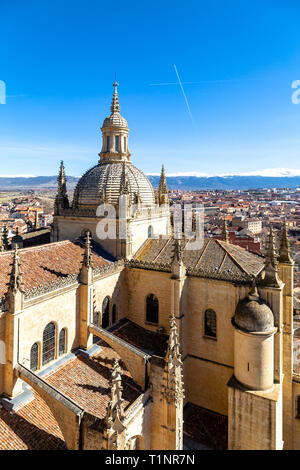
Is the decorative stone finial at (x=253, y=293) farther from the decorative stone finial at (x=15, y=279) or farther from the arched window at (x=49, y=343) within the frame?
the decorative stone finial at (x=15, y=279)

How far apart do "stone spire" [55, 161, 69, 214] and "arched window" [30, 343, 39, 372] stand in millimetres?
14608

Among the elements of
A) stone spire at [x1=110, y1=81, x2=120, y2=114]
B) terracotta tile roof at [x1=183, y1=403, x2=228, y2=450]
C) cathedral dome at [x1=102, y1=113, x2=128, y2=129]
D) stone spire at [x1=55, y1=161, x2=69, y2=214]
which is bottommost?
terracotta tile roof at [x1=183, y1=403, x2=228, y2=450]

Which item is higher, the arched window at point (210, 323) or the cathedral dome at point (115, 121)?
the cathedral dome at point (115, 121)

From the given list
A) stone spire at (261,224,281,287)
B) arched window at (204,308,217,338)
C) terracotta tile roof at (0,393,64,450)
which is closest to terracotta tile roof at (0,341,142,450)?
terracotta tile roof at (0,393,64,450)

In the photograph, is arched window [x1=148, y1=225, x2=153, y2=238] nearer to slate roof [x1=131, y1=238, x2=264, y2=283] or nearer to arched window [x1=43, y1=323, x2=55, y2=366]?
slate roof [x1=131, y1=238, x2=264, y2=283]

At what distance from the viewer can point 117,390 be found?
12852 mm

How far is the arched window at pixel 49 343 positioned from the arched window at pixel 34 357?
471mm

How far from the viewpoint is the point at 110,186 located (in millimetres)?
26609

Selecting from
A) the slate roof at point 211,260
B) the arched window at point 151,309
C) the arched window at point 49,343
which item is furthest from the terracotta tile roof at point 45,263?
the arched window at point 151,309

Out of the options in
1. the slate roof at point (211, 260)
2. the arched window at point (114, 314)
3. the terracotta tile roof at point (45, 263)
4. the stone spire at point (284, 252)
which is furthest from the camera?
the arched window at point (114, 314)

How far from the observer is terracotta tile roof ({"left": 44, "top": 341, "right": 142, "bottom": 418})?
50.1 feet

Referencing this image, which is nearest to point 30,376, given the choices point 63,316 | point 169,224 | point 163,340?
point 63,316

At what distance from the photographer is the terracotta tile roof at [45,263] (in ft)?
57.5
